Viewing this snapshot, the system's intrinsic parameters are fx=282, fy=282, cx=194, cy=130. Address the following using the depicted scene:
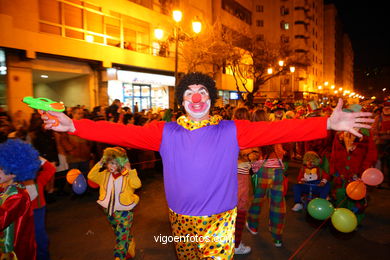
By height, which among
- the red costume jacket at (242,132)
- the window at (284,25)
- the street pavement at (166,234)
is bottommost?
the street pavement at (166,234)

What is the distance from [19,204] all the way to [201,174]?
1.77 metres

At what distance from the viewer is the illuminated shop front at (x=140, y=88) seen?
52.7 ft

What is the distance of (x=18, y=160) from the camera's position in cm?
292

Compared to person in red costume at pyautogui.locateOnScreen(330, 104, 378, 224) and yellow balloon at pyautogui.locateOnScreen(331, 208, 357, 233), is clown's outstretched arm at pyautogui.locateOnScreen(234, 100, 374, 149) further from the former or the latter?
person in red costume at pyautogui.locateOnScreen(330, 104, 378, 224)

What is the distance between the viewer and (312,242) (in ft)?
14.5

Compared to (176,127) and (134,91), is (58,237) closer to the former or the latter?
(176,127)

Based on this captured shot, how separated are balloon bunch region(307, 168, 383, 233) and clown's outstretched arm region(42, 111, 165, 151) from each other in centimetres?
283

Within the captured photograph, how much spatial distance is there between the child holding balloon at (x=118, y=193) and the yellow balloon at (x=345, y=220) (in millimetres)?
2784

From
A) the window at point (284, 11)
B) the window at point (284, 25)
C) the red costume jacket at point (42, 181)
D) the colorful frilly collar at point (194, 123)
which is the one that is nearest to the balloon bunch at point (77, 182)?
the red costume jacket at point (42, 181)

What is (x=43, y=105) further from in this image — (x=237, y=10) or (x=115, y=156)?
(x=237, y=10)

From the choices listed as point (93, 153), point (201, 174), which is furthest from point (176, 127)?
point (93, 153)

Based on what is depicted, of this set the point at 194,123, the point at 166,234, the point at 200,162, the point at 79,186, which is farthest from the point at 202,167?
the point at 166,234

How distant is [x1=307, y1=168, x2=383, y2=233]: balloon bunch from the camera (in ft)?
12.6

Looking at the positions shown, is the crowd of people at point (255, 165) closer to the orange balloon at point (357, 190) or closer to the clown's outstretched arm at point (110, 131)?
the clown's outstretched arm at point (110, 131)
